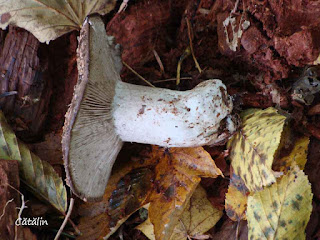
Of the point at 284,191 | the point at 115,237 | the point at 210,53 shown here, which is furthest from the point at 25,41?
the point at 284,191

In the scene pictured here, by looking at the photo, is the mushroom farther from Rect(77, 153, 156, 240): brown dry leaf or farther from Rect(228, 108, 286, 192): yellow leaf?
Rect(77, 153, 156, 240): brown dry leaf

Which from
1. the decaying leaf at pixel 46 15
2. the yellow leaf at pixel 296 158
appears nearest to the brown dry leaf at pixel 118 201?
the yellow leaf at pixel 296 158

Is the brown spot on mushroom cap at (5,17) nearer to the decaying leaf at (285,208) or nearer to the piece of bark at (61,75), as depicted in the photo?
the piece of bark at (61,75)

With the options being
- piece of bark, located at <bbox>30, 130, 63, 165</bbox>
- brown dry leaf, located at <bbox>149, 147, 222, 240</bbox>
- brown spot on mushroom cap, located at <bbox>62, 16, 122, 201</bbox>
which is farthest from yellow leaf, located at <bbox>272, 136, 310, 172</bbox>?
piece of bark, located at <bbox>30, 130, 63, 165</bbox>

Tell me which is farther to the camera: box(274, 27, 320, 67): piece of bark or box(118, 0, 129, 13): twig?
box(118, 0, 129, 13): twig

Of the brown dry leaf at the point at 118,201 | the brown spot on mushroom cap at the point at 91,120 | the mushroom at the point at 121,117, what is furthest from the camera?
the brown dry leaf at the point at 118,201

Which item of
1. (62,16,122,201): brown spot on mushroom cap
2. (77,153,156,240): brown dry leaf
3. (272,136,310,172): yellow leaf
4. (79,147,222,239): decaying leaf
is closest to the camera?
(62,16,122,201): brown spot on mushroom cap

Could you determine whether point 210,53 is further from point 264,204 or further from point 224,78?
point 264,204
